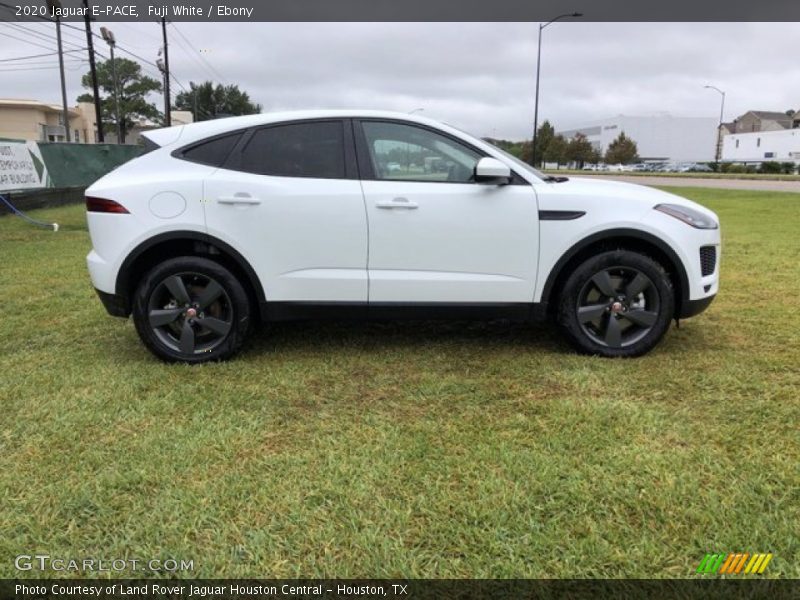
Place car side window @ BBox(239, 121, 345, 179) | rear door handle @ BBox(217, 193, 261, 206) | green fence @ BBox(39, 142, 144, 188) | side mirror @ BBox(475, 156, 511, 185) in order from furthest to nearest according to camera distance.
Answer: green fence @ BBox(39, 142, 144, 188)
car side window @ BBox(239, 121, 345, 179)
rear door handle @ BBox(217, 193, 261, 206)
side mirror @ BBox(475, 156, 511, 185)

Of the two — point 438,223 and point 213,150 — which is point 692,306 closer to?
point 438,223

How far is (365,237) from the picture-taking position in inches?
161

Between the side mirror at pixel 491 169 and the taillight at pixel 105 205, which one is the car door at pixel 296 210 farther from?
the side mirror at pixel 491 169

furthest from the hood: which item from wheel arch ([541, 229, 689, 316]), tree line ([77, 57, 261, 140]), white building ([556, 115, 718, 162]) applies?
white building ([556, 115, 718, 162])

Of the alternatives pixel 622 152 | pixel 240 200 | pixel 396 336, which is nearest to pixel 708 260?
pixel 396 336

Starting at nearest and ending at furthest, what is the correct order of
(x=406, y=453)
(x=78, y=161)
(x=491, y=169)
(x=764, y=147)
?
(x=406, y=453) < (x=491, y=169) < (x=78, y=161) < (x=764, y=147)

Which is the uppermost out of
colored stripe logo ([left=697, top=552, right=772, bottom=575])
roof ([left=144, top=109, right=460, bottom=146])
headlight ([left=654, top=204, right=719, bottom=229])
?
roof ([left=144, top=109, right=460, bottom=146])

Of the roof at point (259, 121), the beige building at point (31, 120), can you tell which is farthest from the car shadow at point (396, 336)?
the beige building at point (31, 120)

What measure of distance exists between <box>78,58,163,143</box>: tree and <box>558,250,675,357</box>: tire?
85.7 metres

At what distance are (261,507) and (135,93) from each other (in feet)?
297

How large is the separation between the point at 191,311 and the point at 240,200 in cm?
81

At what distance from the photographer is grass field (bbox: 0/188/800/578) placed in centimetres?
238

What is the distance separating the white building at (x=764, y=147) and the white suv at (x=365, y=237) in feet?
317

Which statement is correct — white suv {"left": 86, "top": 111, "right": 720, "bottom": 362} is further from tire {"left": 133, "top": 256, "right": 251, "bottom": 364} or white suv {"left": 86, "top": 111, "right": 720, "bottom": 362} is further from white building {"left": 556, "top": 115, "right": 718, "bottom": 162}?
white building {"left": 556, "top": 115, "right": 718, "bottom": 162}
